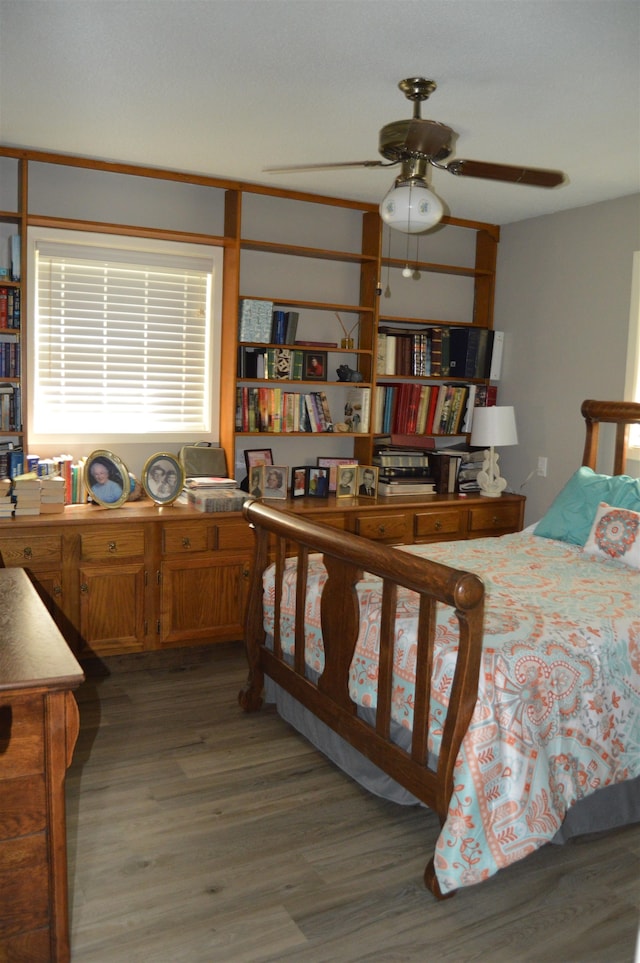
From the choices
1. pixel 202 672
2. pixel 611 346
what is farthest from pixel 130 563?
pixel 611 346

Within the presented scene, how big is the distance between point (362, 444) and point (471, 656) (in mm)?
2755

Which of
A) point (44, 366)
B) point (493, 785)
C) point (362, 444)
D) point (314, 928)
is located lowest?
point (314, 928)

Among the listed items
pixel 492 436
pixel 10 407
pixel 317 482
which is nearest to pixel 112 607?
pixel 10 407

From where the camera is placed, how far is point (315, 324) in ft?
15.0

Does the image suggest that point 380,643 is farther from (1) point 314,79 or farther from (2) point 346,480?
(2) point 346,480

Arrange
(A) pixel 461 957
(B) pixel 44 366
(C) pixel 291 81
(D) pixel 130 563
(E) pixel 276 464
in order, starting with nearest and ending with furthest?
(A) pixel 461 957, (C) pixel 291 81, (D) pixel 130 563, (B) pixel 44 366, (E) pixel 276 464

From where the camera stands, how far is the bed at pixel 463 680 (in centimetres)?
206

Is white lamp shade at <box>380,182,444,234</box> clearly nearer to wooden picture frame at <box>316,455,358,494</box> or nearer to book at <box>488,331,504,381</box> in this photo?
wooden picture frame at <box>316,455,358,494</box>

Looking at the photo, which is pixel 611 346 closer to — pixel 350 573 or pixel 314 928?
pixel 350 573

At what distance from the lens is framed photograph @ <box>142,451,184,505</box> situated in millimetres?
3980

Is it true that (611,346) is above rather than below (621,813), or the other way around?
above

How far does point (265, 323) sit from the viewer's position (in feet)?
13.9

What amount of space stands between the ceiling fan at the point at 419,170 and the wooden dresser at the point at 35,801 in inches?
65.7

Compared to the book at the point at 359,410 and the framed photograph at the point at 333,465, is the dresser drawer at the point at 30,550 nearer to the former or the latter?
the framed photograph at the point at 333,465
